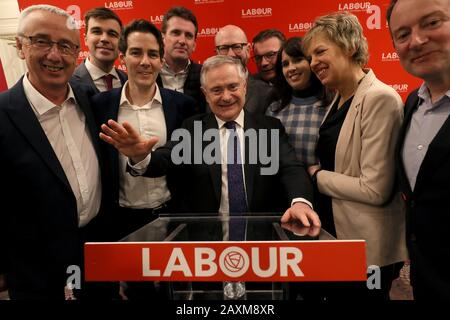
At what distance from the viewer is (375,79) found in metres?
0.99

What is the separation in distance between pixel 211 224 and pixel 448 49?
71 centimetres

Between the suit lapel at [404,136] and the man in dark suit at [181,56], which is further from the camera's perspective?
the man in dark suit at [181,56]

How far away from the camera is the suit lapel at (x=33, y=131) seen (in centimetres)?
89

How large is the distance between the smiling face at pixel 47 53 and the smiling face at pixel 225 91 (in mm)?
374

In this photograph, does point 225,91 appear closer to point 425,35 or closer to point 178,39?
point 178,39

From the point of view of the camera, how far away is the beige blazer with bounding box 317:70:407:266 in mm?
948

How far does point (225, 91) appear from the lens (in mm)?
1028

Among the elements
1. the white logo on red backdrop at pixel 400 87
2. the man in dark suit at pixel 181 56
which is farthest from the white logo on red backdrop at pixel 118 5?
the white logo on red backdrop at pixel 400 87

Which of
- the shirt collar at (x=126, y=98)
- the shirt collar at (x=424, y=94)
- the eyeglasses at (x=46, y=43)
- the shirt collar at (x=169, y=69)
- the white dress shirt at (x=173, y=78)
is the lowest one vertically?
the shirt collar at (x=424, y=94)

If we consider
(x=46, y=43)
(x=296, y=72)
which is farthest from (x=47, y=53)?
(x=296, y=72)

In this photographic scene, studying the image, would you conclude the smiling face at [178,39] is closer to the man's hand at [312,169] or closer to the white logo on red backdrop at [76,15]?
the white logo on red backdrop at [76,15]

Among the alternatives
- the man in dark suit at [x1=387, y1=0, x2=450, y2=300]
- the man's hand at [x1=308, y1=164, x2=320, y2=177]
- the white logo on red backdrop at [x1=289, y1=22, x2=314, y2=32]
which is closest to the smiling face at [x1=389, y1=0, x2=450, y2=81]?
the man in dark suit at [x1=387, y1=0, x2=450, y2=300]
